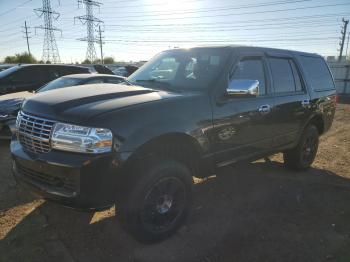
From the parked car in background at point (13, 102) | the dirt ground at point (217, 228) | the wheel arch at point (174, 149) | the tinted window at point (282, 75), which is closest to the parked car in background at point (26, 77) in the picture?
the parked car in background at point (13, 102)

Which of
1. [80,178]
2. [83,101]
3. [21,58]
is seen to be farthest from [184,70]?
[21,58]

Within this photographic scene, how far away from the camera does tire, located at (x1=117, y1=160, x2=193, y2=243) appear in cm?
324

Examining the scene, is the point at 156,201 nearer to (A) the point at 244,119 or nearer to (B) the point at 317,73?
(A) the point at 244,119

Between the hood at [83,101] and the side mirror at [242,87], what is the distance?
716mm

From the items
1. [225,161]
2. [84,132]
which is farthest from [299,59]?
[84,132]

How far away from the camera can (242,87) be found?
3.81 meters

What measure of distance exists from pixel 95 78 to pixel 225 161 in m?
4.69

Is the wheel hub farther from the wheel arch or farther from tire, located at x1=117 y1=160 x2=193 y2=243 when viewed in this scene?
the wheel arch

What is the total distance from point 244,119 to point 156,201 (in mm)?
1486

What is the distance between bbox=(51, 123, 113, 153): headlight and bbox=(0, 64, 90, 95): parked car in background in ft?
23.5

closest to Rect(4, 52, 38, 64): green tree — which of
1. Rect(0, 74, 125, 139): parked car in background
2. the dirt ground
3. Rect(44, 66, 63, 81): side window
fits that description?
Rect(44, 66, 63, 81): side window

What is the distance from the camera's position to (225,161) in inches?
164

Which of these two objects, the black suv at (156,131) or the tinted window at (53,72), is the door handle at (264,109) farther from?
the tinted window at (53,72)

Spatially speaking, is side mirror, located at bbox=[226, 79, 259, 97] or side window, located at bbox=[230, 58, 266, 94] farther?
side window, located at bbox=[230, 58, 266, 94]
